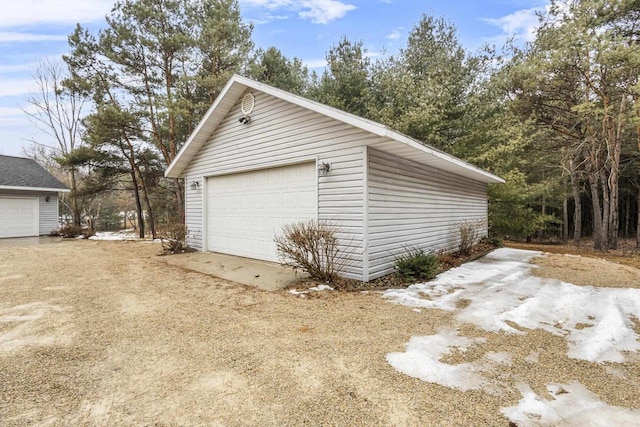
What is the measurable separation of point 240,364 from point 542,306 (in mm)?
4003

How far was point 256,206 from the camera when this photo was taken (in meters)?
7.04

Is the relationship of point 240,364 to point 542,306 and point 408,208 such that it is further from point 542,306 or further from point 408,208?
point 408,208

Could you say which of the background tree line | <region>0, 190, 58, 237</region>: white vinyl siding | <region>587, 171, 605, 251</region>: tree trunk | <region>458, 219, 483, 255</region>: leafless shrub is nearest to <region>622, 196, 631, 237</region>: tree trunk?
the background tree line

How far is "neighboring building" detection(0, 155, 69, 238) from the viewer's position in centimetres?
1317

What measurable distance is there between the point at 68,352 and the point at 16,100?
828 inches

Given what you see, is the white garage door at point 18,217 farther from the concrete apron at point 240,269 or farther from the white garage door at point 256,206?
the white garage door at point 256,206

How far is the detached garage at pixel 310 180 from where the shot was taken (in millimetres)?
5191

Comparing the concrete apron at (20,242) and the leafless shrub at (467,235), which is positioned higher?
the leafless shrub at (467,235)

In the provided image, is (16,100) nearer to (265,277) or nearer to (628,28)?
(265,277)

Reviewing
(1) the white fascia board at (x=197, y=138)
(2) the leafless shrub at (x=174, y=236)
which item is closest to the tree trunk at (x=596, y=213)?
(1) the white fascia board at (x=197, y=138)

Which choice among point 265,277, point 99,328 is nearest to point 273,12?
point 265,277

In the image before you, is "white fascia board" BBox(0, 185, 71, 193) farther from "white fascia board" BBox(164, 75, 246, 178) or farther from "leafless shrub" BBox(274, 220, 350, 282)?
"leafless shrub" BBox(274, 220, 350, 282)

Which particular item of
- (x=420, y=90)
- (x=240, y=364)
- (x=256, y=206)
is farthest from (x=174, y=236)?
(x=420, y=90)

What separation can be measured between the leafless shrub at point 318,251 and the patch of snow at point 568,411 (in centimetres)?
329
